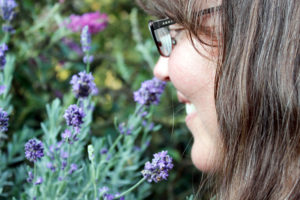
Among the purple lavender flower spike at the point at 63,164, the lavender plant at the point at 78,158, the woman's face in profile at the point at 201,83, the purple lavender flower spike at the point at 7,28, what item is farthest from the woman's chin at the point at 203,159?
the purple lavender flower spike at the point at 7,28

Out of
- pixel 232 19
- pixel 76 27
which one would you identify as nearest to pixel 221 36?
pixel 232 19

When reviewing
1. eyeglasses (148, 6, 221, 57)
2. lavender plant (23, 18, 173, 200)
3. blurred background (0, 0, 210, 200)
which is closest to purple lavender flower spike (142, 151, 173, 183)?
lavender plant (23, 18, 173, 200)

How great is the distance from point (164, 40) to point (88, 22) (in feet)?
1.86

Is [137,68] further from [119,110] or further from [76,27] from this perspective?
[76,27]

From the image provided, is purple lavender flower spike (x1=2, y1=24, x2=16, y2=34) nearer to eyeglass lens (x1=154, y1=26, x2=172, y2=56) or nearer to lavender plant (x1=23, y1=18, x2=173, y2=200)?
lavender plant (x1=23, y1=18, x2=173, y2=200)

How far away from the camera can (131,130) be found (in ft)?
4.12

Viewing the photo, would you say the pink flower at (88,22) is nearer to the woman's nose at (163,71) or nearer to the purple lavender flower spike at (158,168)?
the woman's nose at (163,71)

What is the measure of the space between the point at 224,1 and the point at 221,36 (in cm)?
8

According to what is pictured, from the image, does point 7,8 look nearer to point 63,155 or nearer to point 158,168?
point 63,155

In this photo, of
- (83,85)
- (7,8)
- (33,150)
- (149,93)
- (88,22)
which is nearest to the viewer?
(33,150)

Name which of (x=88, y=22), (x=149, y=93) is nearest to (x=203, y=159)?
(x=149, y=93)

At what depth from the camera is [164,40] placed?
1299mm

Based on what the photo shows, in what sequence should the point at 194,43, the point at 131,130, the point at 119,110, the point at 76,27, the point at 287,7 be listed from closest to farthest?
the point at 287,7, the point at 194,43, the point at 131,130, the point at 76,27, the point at 119,110

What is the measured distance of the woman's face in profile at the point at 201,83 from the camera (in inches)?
44.8
